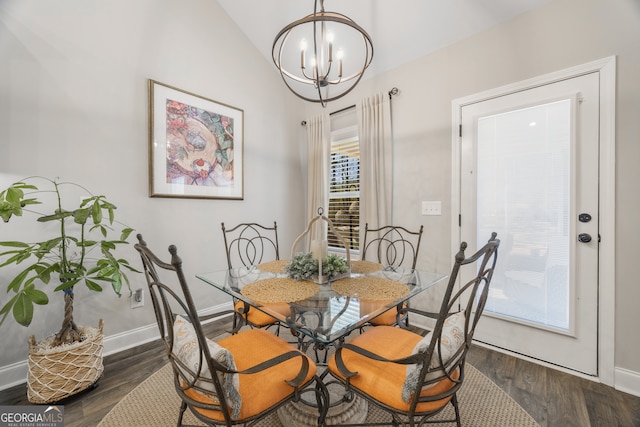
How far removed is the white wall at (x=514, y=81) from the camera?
1.67 metres

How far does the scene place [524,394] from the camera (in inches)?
65.6

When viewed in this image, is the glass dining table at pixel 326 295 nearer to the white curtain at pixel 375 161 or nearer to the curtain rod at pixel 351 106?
the white curtain at pixel 375 161

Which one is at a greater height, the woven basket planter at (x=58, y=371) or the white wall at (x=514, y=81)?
the white wall at (x=514, y=81)

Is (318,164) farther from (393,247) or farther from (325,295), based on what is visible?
(325,295)

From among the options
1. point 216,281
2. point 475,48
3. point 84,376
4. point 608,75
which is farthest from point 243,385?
point 475,48

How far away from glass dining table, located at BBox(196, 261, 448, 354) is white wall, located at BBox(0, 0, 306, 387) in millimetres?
1035

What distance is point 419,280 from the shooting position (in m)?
1.66

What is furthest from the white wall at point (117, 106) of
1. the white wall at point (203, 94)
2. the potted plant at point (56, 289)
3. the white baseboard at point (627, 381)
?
the white baseboard at point (627, 381)

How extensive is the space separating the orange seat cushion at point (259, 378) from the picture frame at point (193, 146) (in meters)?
1.70

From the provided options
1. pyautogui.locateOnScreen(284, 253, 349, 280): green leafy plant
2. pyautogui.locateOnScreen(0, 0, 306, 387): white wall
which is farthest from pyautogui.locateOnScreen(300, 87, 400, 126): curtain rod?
pyautogui.locateOnScreen(284, 253, 349, 280): green leafy plant

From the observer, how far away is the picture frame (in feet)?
7.69

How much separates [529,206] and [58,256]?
10.9 ft

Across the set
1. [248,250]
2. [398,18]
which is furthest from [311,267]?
[398,18]

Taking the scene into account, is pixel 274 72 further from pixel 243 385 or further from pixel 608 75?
pixel 243 385
